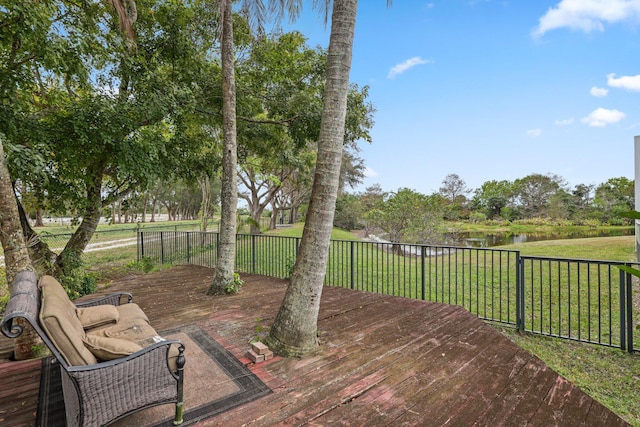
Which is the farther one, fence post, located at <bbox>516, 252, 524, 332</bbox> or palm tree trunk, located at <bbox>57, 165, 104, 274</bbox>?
palm tree trunk, located at <bbox>57, 165, 104, 274</bbox>

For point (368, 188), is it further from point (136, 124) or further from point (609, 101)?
point (136, 124)

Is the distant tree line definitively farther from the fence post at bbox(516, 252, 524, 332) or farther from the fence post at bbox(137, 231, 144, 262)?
the fence post at bbox(137, 231, 144, 262)

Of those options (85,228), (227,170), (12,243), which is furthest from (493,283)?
(85,228)

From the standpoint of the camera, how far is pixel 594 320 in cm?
521

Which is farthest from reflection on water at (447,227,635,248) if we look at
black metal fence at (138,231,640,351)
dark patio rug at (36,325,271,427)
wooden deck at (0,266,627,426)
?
dark patio rug at (36,325,271,427)

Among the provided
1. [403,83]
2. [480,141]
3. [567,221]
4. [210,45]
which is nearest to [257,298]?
[210,45]

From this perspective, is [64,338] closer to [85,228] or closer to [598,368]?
[598,368]

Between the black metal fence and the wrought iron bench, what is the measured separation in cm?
348

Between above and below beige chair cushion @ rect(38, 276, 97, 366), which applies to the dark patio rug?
below

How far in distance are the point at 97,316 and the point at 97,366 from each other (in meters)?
1.17

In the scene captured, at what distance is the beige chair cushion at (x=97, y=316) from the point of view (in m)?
2.48

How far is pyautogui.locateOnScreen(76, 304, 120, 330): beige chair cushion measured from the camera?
8.15 feet

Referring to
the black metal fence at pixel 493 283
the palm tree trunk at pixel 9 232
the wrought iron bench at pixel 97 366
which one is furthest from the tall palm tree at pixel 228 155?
the wrought iron bench at pixel 97 366

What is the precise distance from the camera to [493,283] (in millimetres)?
5918
